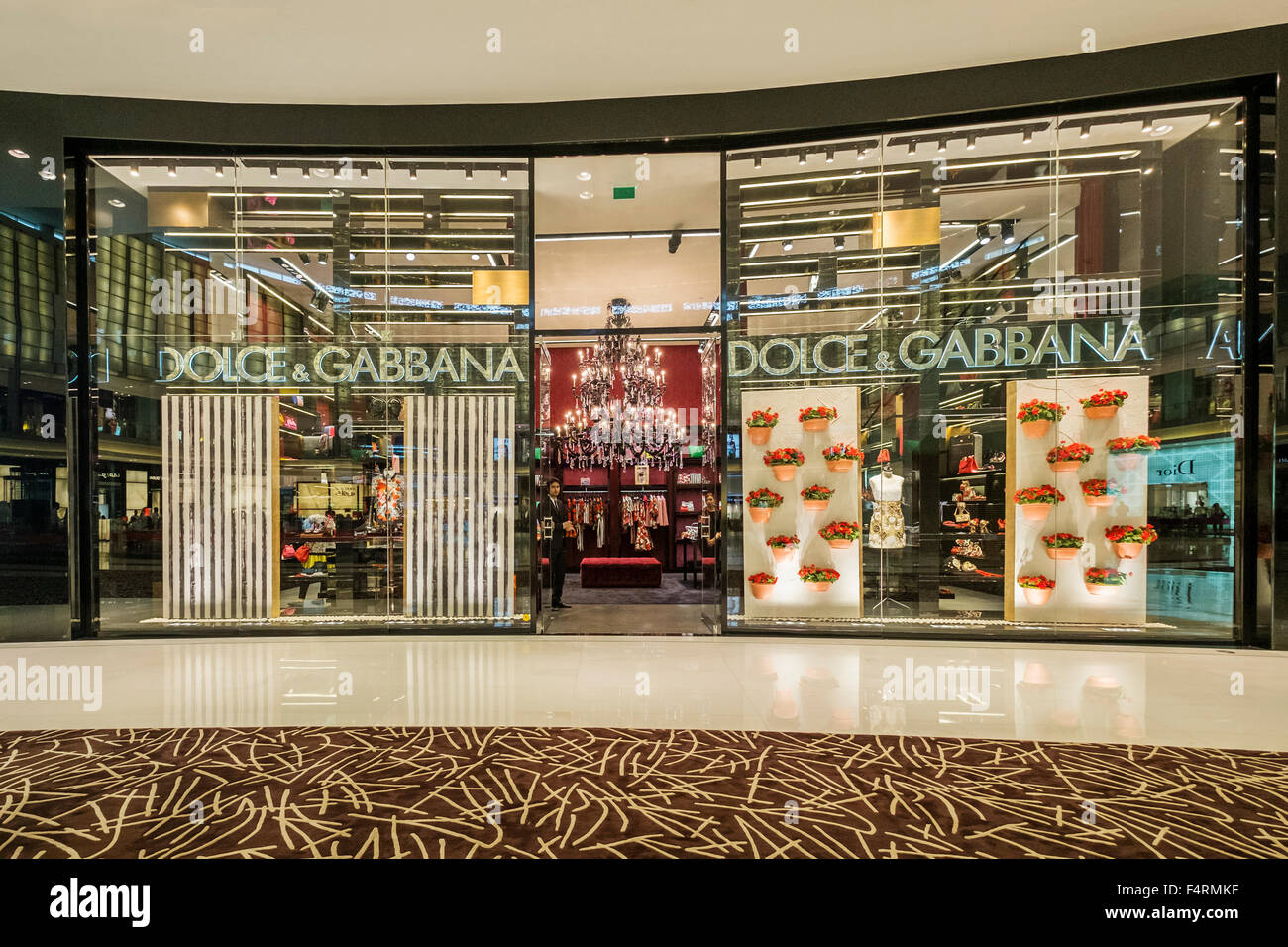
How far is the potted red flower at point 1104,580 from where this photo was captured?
592cm

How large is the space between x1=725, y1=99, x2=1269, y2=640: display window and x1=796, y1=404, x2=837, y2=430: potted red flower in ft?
0.10

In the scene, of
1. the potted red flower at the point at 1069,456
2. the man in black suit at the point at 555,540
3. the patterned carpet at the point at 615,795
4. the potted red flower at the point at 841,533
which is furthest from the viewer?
the man in black suit at the point at 555,540

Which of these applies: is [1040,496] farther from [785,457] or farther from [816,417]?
[785,457]

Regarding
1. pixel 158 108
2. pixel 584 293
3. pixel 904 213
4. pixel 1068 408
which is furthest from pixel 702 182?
pixel 158 108

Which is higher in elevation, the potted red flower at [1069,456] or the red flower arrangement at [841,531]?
the potted red flower at [1069,456]

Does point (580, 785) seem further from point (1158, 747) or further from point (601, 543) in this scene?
point (601, 543)

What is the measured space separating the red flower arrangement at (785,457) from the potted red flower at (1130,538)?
119 inches

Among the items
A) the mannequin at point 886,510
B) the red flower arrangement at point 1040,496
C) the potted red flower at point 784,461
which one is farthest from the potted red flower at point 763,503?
the red flower arrangement at point 1040,496

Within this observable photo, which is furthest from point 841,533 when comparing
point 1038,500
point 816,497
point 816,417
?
point 1038,500

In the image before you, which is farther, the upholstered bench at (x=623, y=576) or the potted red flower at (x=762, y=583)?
the upholstered bench at (x=623, y=576)

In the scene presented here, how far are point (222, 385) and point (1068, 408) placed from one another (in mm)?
A: 8446

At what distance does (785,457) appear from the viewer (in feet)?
20.2

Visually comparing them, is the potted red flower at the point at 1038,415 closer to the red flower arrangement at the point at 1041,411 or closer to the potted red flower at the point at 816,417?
the red flower arrangement at the point at 1041,411

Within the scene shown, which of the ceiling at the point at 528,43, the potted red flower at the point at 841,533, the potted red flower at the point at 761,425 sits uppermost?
A: the ceiling at the point at 528,43
